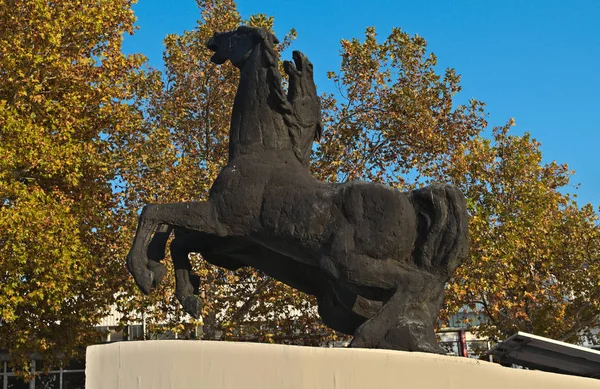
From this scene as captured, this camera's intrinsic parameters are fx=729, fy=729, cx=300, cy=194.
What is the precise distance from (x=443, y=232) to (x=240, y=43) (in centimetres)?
246

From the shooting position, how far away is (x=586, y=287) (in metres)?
20.9

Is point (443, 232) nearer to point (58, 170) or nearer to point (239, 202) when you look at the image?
point (239, 202)

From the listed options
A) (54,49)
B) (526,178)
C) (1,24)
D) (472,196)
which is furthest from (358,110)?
(1,24)

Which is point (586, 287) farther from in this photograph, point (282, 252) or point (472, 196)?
point (282, 252)

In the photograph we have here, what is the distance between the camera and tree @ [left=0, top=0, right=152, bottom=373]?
14.6 metres

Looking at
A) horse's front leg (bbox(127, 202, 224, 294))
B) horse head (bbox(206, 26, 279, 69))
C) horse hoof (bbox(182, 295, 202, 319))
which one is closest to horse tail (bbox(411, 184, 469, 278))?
horse's front leg (bbox(127, 202, 224, 294))

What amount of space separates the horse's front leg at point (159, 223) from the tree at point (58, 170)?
9.28 metres

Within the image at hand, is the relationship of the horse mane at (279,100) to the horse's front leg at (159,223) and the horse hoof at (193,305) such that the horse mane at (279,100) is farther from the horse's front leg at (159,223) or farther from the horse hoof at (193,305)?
the horse hoof at (193,305)

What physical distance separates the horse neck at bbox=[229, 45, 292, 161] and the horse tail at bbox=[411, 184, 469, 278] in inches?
50.9

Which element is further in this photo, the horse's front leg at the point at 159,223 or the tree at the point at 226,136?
the tree at the point at 226,136

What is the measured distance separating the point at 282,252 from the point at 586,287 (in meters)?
17.6

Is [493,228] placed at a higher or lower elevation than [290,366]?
higher

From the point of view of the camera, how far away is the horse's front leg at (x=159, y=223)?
18.1 feet

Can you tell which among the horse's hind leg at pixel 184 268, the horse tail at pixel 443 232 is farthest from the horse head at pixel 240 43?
the horse tail at pixel 443 232
